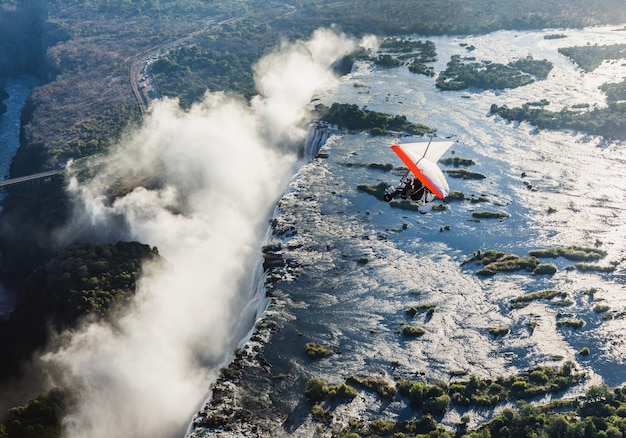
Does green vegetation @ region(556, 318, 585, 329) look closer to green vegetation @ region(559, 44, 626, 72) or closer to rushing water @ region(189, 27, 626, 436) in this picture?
rushing water @ region(189, 27, 626, 436)

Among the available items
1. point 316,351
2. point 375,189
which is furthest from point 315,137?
point 316,351

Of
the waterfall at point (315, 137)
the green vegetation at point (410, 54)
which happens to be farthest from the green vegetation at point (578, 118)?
the waterfall at point (315, 137)

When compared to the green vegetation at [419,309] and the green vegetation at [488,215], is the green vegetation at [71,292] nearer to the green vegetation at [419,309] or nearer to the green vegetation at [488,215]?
the green vegetation at [419,309]

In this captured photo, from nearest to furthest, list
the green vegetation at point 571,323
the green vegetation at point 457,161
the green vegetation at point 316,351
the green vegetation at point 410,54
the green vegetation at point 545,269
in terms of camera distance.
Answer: the green vegetation at point 316,351
the green vegetation at point 571,323
the green vegetation at point 545,269
the green vegetation at point 457,161
the green vegetation at point 410,54

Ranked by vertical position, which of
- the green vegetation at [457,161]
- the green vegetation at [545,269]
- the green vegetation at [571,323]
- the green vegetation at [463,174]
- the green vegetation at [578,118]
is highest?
the green vegetation at [578,118]

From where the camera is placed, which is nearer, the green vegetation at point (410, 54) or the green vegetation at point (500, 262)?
the green vegetation at point (500, 262)

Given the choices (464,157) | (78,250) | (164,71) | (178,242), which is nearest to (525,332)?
(464,157)

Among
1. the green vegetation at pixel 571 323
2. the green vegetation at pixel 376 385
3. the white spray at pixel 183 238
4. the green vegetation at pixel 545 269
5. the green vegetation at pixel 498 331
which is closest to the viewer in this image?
the green vegetation at pixel 376 385
